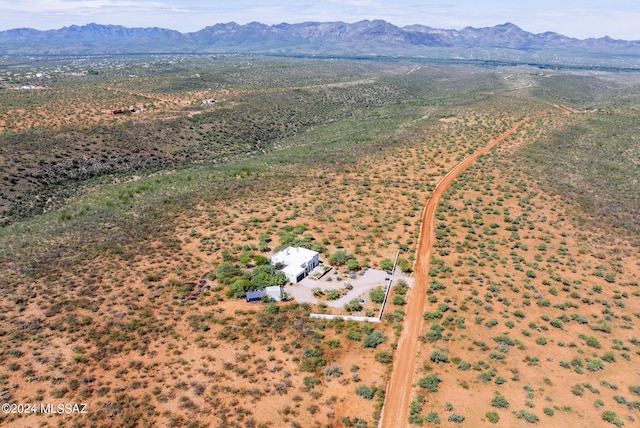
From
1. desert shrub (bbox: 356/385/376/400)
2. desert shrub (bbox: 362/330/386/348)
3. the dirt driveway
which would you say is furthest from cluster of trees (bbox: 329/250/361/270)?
desert shrub (bbox: 356/385/376/400)

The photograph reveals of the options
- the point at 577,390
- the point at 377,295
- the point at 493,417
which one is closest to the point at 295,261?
the point at 377,295

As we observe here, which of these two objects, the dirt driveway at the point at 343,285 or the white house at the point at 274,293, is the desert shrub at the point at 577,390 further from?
the white house at the point at 274,293

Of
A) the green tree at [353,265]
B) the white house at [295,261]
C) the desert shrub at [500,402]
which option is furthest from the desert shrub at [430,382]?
the white house at [295,261]


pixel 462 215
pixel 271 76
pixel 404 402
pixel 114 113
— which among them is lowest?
pixel 404 402

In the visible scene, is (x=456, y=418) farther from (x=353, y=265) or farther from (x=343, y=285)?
(x=353, y=265)

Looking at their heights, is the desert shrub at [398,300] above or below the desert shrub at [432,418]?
above

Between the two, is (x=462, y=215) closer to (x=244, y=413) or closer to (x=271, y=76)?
(x=244, y=413)

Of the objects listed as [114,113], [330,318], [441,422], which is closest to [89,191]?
[114,113]

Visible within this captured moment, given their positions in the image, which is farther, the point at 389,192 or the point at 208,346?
the point at 389,192
